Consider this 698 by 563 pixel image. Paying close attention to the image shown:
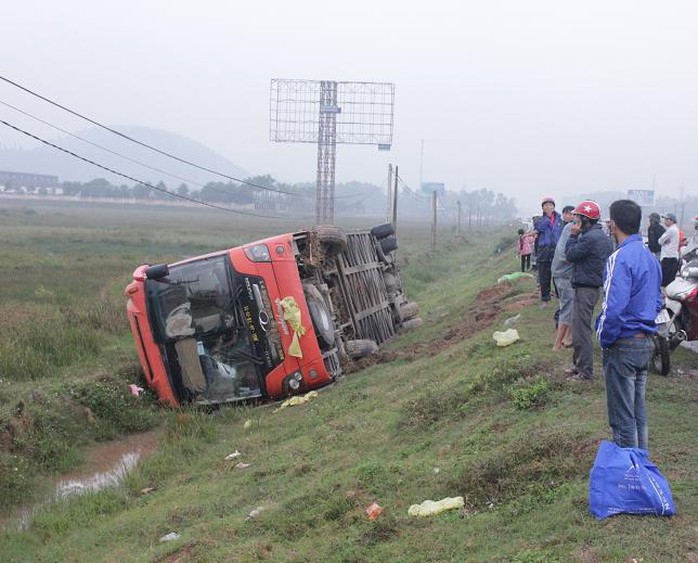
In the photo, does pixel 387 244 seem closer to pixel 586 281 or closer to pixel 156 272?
pixel 156 272

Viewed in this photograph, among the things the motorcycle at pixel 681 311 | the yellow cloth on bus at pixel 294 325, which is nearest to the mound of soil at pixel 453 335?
the yellow cloth on bus at pixel 294 325

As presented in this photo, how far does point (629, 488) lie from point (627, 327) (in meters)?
1.09

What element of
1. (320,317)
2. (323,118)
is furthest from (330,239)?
(323,118)

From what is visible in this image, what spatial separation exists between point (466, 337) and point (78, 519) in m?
7.01

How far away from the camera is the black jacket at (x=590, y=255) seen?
7.55m

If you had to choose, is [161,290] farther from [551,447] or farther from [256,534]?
[551,447]

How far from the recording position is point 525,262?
839 inches

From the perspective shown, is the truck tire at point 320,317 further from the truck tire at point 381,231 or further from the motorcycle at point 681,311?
the truck tire at point 381,231

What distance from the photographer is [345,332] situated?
Result: 13.4 meters

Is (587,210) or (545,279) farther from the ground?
(587,210)

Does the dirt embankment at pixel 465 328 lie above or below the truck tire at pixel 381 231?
below

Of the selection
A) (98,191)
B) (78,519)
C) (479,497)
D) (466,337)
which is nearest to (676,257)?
(466,337)

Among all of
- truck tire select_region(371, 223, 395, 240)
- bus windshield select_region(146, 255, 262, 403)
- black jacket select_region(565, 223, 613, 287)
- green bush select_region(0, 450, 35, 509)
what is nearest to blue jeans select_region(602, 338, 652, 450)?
black jacket select_region(565, 223, 613, 287)

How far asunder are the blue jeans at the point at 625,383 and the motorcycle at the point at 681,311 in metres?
3.20
